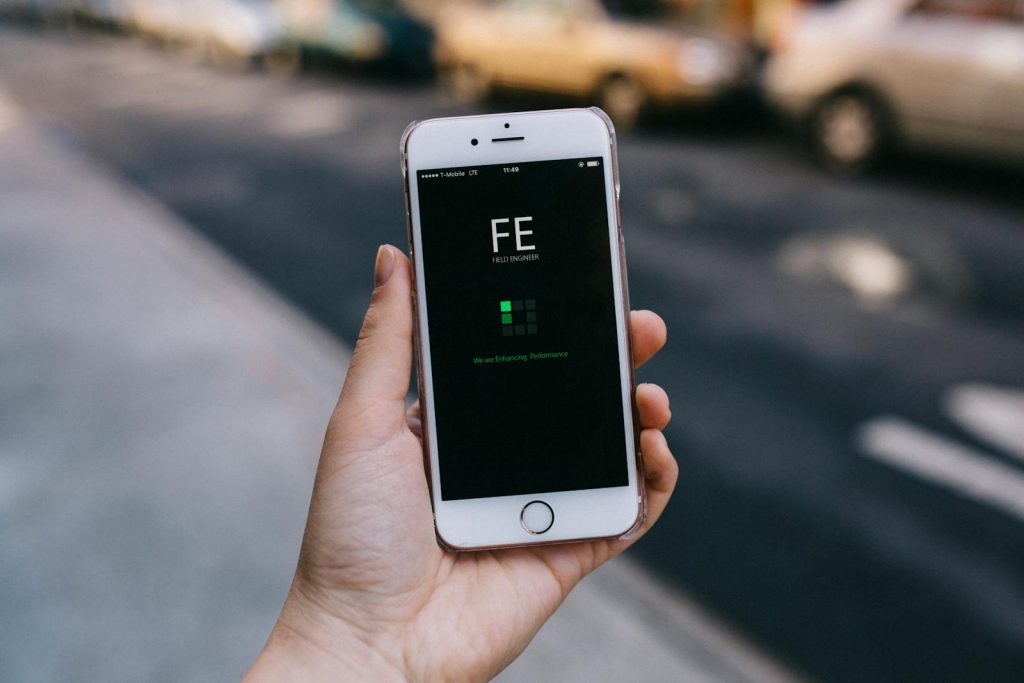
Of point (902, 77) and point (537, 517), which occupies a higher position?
point (537, 517)

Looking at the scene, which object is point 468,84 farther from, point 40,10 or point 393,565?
point 40,10

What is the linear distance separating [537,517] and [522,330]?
0.44 metres

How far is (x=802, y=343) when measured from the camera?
16.6ft

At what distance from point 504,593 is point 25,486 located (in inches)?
111

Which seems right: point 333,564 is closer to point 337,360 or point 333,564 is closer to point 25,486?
point 25,486

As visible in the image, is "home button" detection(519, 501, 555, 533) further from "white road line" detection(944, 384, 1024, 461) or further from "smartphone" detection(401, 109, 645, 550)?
"white road line" detection(944, 384, 1024, 461)

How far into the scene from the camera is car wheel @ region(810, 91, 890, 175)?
26.2 ft

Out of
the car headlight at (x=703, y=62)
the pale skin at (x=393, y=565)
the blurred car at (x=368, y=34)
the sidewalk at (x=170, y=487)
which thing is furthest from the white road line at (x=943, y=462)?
the blurred car at (x=368, y=34)

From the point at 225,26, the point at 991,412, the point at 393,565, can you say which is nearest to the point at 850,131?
the point at 991,412

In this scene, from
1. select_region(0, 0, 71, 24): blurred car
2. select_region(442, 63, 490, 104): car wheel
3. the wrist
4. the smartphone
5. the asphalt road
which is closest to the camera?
the wrist

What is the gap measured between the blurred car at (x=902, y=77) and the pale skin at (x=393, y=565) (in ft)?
20.9

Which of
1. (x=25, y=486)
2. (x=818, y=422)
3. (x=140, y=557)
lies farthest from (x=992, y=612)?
(x=25, y=486)

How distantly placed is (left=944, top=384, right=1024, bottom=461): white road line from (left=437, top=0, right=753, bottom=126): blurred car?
19.2ft

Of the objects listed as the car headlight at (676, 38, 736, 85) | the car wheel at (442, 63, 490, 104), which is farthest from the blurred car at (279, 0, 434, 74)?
the car headlight at (676, 38, 736, 85)
